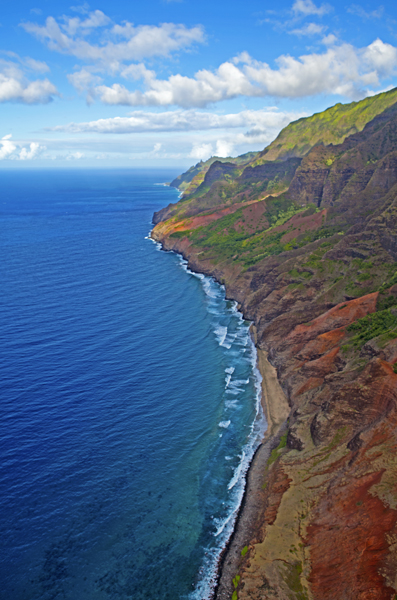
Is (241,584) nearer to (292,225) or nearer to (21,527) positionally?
(21,527)

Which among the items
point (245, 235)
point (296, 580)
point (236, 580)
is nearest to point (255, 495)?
point (236, 580)

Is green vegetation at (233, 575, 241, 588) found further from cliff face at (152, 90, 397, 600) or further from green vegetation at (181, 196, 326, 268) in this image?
green vegetation at (181, 196, 326, 268)

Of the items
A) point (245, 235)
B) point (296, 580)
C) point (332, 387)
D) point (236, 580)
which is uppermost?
point (245, 235)

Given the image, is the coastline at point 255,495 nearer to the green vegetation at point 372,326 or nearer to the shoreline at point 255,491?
the shoreline at point 255,491

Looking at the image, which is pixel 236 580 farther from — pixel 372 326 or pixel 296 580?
pixel 372 326

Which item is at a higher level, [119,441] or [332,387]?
[332,387]

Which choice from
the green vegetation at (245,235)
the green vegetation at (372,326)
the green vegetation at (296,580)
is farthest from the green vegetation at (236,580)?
the green vegetation at (245,235)
